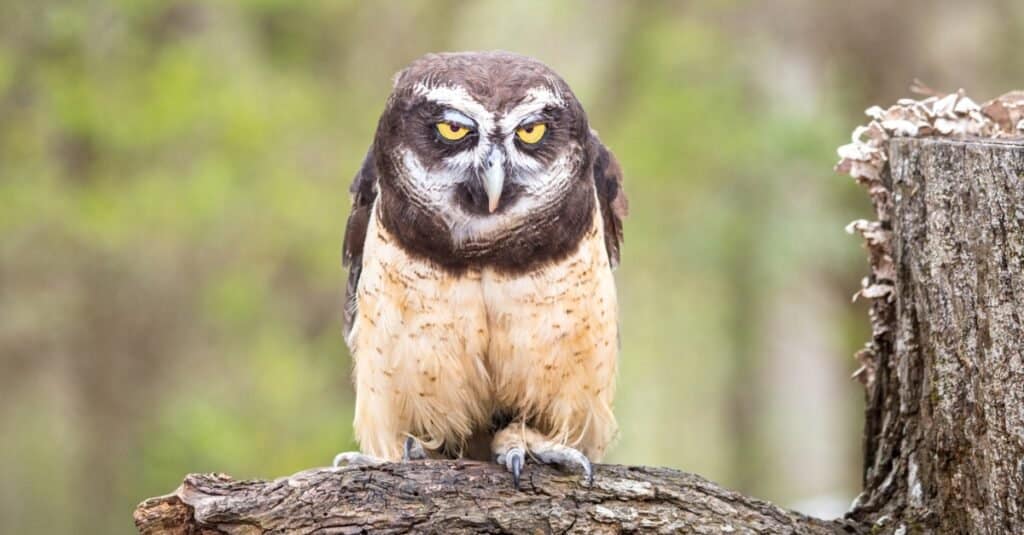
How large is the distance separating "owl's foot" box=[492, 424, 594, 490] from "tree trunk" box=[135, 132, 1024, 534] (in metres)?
0.07

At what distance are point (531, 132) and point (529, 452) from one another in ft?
3.58

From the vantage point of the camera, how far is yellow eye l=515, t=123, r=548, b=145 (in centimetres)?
373

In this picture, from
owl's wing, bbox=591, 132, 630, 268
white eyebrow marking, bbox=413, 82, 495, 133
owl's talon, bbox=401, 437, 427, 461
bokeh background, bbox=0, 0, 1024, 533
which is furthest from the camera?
bokeh background, bbox=0, 0, 1024, 533

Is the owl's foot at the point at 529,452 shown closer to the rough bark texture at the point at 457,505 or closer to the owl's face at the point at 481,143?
the rough bark texture at the point at 457,505

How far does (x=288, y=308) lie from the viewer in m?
9.76

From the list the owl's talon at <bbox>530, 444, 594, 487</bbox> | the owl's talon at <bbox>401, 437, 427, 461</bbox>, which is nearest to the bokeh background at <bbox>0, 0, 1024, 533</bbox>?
the owl's talon at <bbox>401, 437, 427, 461</bbox>

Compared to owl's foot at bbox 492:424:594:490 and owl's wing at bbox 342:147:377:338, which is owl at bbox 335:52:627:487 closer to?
owl's foot at bbox 492:424:594:490

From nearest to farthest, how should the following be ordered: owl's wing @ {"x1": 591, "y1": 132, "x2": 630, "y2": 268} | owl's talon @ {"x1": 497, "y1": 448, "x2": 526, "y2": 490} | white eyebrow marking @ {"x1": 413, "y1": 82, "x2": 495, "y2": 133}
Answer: owl's talon @ {"x1": 497, "y1": 448, "x2": 526, "y2": 490} < white eyebrow marking @ {"x1": 413, "y1": 82, "x2": 495, "y2": 133} < owl's wing @ {"x1": 591, "y1": 132, "x2": 630, "y2": 268}

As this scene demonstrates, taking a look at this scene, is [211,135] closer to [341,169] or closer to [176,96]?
[176,96]

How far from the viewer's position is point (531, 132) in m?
3.76

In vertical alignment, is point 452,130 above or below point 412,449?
above

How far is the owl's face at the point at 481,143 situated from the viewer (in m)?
3.69

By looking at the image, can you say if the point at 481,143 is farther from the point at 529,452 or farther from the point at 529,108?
the point at 529,452

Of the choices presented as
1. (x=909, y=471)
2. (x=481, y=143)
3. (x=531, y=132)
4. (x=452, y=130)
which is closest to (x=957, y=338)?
(x=909, y=471)
